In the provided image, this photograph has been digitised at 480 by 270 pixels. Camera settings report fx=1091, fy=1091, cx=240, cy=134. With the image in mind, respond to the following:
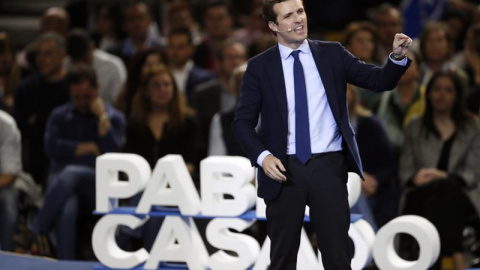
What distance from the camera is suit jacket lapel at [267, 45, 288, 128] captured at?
14.5ft

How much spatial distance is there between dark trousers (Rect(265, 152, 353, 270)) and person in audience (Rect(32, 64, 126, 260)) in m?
2.49

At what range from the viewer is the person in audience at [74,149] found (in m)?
6.62

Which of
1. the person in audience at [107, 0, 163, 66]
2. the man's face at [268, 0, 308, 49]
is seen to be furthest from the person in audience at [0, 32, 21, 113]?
the man's face at [268, 0, 308, 49]

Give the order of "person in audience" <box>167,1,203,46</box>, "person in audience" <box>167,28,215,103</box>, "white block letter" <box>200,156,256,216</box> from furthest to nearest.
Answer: "person in audience" <box>167,1,203,46</box>
"person in audience" <box>167,28,215,103</box>
"white block letter" <box>200,156,256,216</box>

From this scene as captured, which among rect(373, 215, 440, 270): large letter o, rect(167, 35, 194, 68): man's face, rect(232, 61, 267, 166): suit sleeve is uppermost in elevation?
rect(232, 61, 267, 166): suit sleeve

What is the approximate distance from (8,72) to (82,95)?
4.52ft

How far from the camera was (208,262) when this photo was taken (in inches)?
221

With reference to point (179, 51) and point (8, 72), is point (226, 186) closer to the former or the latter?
point (179, 51)

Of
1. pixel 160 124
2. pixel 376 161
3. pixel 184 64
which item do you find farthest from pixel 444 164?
pixel 184 64

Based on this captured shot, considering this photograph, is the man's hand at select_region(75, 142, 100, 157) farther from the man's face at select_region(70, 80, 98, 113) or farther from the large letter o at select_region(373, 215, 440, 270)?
the large letter o at select_region(373, 215, 440, 270)

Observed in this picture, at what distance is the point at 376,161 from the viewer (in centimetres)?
657

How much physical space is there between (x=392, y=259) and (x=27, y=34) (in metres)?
6.00

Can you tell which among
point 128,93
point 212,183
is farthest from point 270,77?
point 128,93

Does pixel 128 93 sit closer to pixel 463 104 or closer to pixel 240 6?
pixel 463 104
